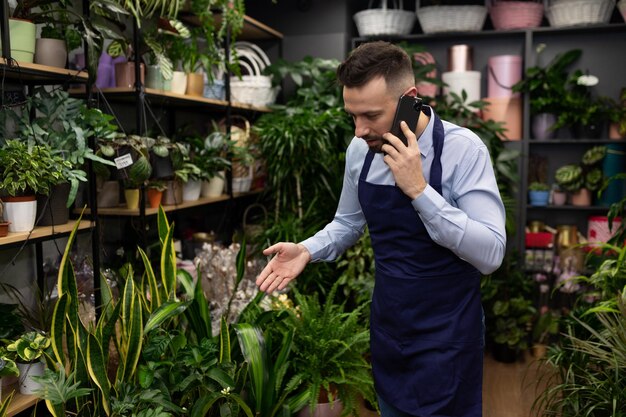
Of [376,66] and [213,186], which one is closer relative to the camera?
[376,66]

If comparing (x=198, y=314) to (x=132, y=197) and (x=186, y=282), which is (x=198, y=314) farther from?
(x=132, y=197)

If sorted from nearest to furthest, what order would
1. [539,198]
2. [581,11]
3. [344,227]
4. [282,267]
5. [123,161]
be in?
[282,267] < [344,227] < [123,161] < [581,11] < [539,198]

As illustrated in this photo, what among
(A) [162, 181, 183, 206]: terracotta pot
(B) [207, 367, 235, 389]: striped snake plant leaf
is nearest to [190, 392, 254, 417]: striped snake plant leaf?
(B) [207, 367, 235, 389]: striped snake plant leaf

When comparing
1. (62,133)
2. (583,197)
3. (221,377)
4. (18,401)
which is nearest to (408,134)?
(221,377)

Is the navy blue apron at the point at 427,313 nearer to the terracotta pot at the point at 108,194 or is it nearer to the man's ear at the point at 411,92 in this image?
the man's ear at the point at 411,92

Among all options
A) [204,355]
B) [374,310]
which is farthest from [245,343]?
[374,310]

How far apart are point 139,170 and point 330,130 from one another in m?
1.40

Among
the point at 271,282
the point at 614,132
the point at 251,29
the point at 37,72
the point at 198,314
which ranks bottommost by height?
the point at 198,314

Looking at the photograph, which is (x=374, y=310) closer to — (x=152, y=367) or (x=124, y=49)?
(x=152, y=367)

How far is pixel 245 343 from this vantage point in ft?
7.18

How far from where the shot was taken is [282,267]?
1.66m

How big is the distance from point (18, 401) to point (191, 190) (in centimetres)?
147

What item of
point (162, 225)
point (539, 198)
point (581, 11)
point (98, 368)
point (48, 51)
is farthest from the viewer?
Answer: point (539, 198)

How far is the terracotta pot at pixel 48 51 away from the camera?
88.4 inches
